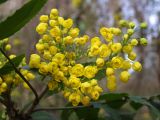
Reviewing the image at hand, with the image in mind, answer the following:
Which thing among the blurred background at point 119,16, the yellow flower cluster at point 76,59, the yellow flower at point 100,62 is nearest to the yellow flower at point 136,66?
the yellow flower cluster at point 76,59

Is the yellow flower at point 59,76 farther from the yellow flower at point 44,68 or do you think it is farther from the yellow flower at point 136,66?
the yellow flower at point 136,66

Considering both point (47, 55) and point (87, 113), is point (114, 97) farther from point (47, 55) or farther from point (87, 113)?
point (47, 55)

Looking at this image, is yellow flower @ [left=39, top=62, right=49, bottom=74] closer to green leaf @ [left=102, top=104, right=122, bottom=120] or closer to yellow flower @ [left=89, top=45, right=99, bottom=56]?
yellow flower @ [left=89, top=45, right=99, bottom=56]

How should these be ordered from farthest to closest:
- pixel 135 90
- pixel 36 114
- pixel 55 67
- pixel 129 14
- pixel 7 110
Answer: pixel 135 90 < pixel 129 14 < pixel 36 114 < pixel 7 110 < pixel 55 67

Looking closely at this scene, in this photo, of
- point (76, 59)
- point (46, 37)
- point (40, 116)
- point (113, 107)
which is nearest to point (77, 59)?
point (76, 59)

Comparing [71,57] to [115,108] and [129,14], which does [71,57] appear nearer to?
[115,108]

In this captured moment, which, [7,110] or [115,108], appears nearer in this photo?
[7,110]

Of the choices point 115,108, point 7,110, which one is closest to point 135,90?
point 115,108
